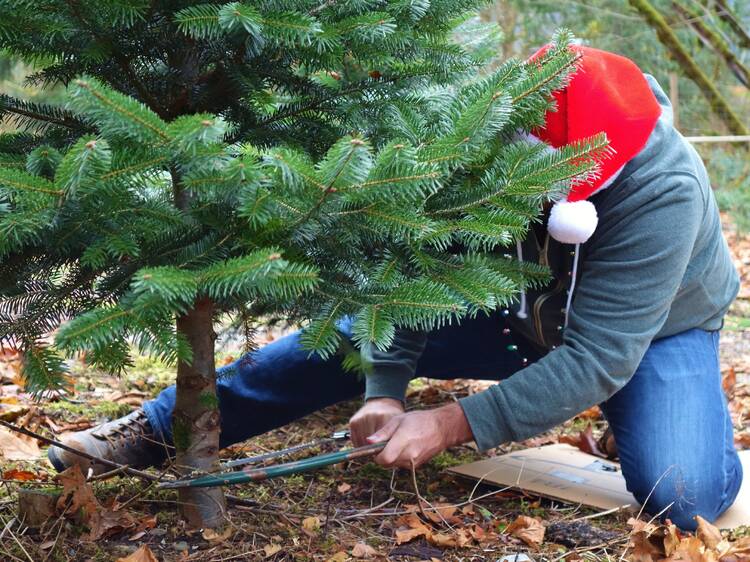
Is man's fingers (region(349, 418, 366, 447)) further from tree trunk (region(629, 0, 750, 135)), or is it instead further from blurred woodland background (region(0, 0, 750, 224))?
tree trunk (region(629, 0, 750, 135))

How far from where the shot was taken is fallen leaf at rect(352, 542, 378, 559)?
6.05 feet

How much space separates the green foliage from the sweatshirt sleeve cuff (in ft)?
1.28

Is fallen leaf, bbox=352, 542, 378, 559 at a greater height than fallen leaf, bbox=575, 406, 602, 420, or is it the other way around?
fallen leaf, bbox=352, 542, 378, 559

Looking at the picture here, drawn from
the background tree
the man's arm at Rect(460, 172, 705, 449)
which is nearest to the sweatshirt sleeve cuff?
the man's arm at Rect(460, 172, 705, 449)

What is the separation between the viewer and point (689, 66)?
25.5 ft

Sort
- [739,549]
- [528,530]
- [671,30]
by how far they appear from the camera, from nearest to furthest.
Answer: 1. [739,549]
2. [528,530]
3. [671,30]

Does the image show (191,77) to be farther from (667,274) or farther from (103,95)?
(667,274)

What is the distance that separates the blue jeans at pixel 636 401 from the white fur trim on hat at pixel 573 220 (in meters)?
0.60

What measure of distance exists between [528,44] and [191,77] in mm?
6788

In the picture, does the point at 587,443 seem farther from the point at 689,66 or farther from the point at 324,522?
the point at 689,66

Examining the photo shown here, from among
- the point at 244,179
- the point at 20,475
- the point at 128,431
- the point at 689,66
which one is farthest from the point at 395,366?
the point at 689,66

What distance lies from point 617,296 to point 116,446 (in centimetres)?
142

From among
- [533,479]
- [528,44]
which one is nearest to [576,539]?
[533,479]

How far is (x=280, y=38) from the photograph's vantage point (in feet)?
4.66
